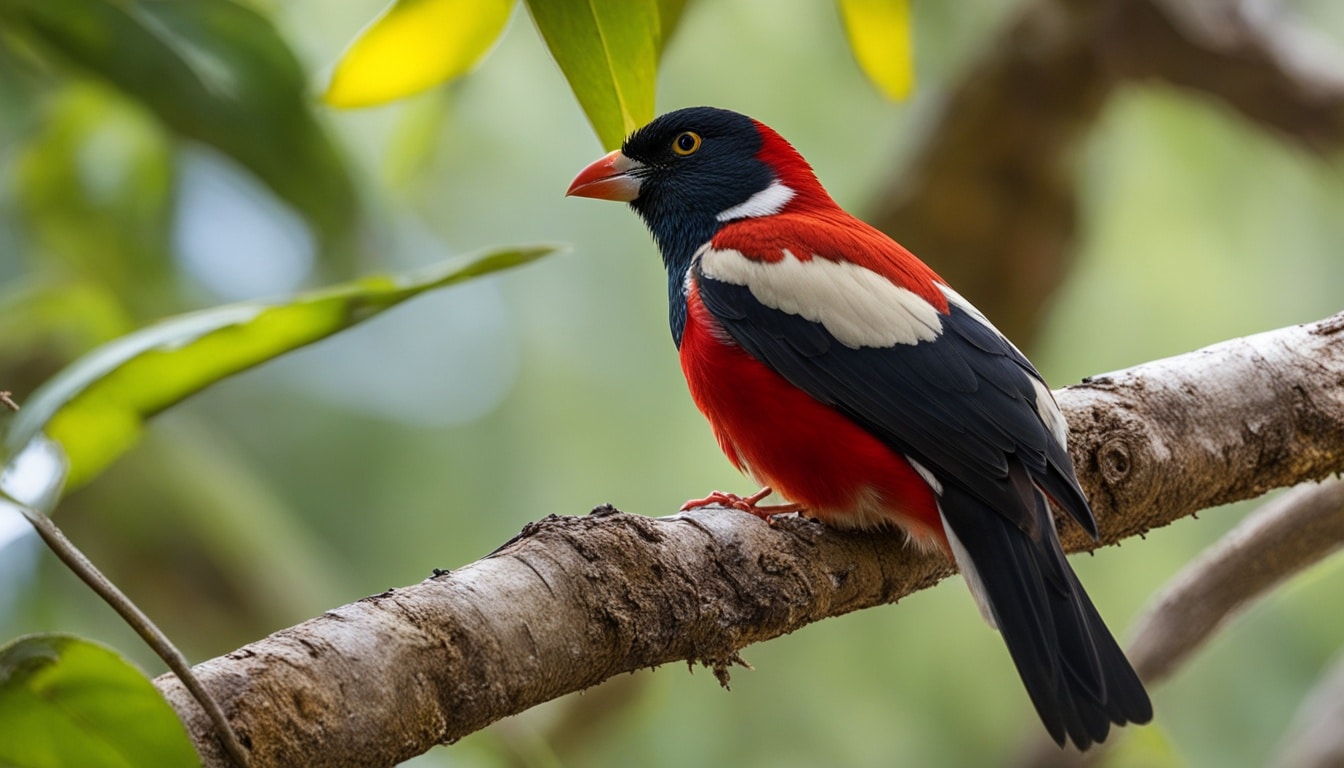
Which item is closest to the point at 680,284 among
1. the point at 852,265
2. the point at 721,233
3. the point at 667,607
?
the point at 721,233

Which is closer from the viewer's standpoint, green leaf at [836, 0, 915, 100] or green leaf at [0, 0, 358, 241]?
green leaf at [836, 0, 915, 100]

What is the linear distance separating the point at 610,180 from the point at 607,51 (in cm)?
112

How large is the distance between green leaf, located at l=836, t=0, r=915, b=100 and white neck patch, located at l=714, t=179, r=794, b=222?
0.66m

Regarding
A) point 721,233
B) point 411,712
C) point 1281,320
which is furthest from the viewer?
point 1281,320

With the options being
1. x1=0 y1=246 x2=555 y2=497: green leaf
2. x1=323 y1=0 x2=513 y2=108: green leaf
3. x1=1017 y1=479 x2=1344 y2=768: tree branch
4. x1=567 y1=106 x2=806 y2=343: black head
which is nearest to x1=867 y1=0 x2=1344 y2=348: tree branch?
x1=567 y1=106 x2=806 y2=343: black head

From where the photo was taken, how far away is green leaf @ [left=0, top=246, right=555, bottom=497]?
66.2 inches

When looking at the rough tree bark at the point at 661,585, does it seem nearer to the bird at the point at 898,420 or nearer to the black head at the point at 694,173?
the bird at the point at 898,420

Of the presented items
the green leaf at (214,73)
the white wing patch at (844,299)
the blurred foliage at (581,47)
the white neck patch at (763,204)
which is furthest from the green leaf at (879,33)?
the green leaf at (214,73)

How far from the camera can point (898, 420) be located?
197cm

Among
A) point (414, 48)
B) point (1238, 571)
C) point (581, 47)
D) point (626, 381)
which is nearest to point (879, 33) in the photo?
point (581, 47)

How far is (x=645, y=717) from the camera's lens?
4598 millimetres

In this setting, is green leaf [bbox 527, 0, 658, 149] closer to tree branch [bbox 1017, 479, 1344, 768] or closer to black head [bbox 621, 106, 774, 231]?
black head [bbox 621, 106, 774, 231]

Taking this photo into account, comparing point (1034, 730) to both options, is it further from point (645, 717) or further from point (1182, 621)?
point (645, 717)

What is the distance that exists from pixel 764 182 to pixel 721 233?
1.08 feet
